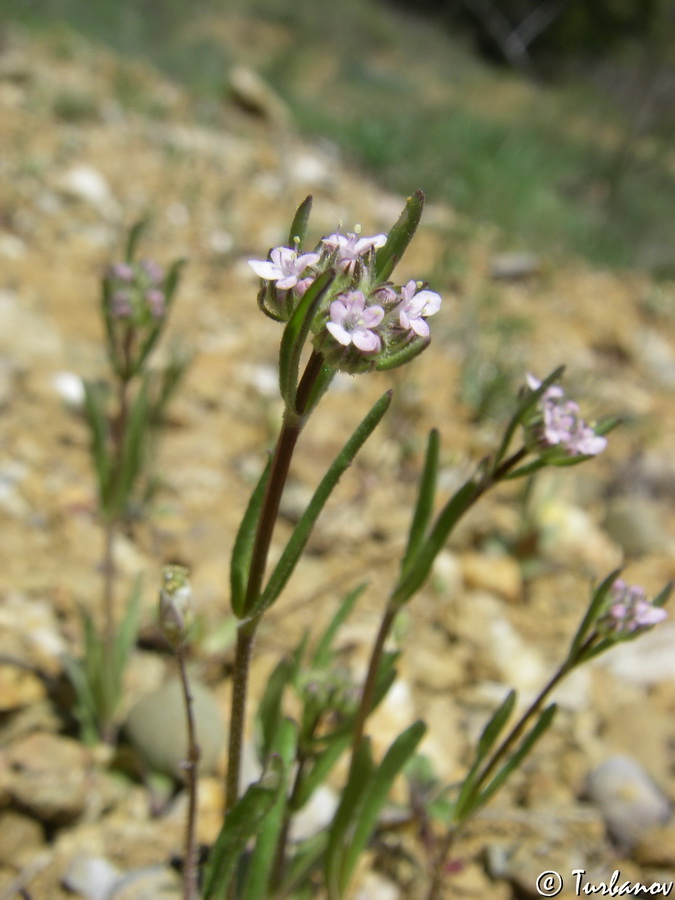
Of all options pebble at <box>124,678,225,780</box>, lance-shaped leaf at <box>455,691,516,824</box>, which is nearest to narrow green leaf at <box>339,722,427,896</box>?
lance-shaped leaf at <box>455,691,516,824</box>

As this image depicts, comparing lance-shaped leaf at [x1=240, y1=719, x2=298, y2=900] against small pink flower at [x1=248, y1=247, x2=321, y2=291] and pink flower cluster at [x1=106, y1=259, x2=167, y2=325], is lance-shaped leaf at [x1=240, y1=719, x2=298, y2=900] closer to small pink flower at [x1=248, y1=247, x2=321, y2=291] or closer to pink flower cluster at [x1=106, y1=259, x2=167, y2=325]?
small pink flower at [x1=248, y1=247, x2=321, y2=291]

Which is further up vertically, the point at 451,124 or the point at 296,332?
the point at 296,332

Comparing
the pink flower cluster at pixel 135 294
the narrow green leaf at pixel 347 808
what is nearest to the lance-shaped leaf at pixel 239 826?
the narrow green leaf at pixel 347 808

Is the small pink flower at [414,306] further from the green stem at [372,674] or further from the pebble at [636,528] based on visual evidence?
the pebble at [636,528]

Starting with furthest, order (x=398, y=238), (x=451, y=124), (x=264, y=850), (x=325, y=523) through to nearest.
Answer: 1. (x=451, y=124)
2. (x=325, y=523)
3. (x=264, y=850)
4. (x=398, y=238)

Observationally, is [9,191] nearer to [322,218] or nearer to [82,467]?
[322,218]

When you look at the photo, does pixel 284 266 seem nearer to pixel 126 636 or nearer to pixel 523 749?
pixel 523 749

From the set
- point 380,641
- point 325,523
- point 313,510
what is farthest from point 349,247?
point 325,523

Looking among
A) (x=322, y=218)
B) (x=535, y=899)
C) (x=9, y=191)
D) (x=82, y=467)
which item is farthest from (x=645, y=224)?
(x=535, y=899)
